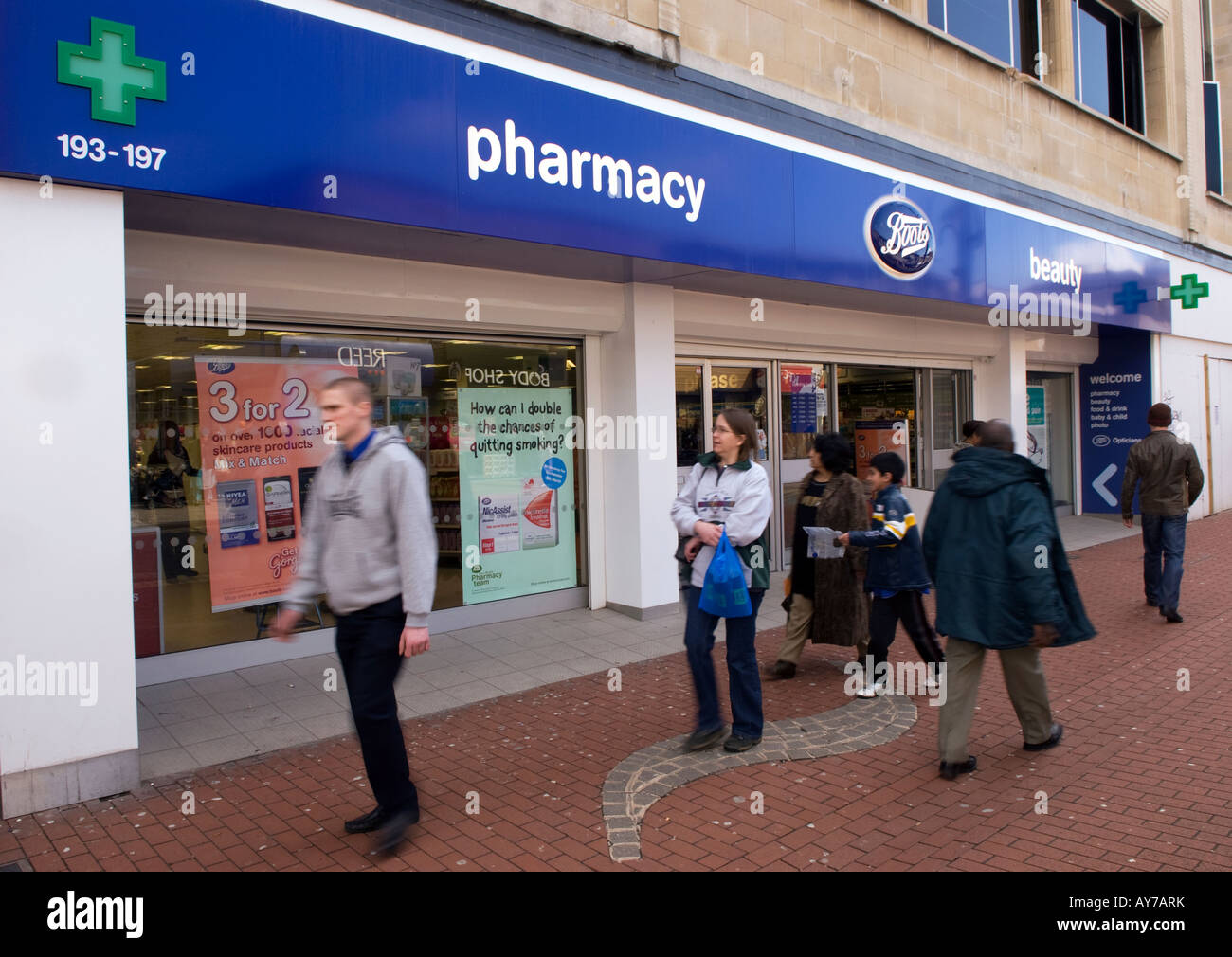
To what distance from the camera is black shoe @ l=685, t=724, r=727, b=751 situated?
489cm

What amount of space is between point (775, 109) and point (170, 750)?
7.01m

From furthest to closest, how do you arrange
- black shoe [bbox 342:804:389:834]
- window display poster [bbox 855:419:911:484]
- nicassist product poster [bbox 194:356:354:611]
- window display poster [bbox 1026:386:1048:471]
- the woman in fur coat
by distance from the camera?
window display poster [bbox 1026:386:1048:471]
window display poster [bbox 855:419:911:484]
nicassist product poster [bbox 194:356:354:611]
the woman in fur coat
black shoe [bbox 342:804:389:834]

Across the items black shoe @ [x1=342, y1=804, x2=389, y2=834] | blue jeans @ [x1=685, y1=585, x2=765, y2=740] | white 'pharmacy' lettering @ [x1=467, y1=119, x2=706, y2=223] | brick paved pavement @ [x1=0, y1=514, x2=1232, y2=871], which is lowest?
brick paved pavement @ [x1=0, y1=514, x2=1232, y2=871]

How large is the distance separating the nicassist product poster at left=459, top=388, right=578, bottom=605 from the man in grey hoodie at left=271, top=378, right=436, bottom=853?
3.95 m

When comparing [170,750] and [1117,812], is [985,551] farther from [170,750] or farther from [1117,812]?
[170,750]

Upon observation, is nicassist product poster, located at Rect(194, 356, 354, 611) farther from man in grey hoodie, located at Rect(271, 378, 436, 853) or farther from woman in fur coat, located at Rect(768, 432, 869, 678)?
woman in fur coat, located at Rect(768, 432, 869, 678)

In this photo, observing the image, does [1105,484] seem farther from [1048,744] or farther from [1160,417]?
[1048,744]

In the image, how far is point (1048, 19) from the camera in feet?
42.8

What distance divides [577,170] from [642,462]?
2.60m

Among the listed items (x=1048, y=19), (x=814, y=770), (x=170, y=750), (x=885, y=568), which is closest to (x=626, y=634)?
(x=885, y=568)

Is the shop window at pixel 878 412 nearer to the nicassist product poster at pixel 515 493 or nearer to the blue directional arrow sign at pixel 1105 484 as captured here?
the nicassist product poster at pixel 515 493

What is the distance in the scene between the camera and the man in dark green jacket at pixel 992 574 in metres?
4.33

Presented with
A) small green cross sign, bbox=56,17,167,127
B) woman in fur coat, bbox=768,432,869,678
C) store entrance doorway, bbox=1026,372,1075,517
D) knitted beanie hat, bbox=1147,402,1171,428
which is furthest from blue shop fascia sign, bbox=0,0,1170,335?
store entrance doorway, bbox=1026,372,1075,517

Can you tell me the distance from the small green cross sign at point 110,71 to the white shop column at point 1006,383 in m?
11.8
